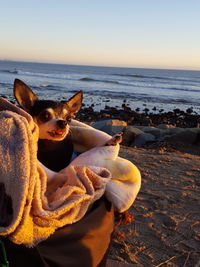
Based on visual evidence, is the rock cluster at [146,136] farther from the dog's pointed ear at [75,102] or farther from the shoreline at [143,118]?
the dog's pointed ear at [75,102]

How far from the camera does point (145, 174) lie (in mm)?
4941

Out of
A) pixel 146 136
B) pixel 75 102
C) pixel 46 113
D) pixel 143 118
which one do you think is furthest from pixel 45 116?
pixel 143 118

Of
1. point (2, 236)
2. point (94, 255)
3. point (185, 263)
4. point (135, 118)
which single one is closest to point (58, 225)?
point (2, 236)

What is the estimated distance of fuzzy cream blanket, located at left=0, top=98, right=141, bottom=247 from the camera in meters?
1.73

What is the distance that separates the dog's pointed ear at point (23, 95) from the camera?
2.45 meters

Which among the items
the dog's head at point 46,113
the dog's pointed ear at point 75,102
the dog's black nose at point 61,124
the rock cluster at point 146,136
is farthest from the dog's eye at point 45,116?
the rock cluster at point 146,136

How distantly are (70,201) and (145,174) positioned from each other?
3.17 m

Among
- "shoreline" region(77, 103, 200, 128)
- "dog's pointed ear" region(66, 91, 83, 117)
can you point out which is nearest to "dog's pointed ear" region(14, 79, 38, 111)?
"dog's pointed ear" region(66, 91, 83, 117)

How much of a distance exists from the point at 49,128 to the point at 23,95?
34 cm

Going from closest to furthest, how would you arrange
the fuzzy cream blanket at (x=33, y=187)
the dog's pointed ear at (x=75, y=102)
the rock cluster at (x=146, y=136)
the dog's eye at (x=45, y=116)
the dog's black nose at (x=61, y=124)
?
the fuzzy cream blanket at (x=33, y=187) → the dog's black nose at (x=61, y=124) → the dog's eye at (x=45, y=116) → the dog's pointed ear at (x=75, y=102) → the rock cluster at (x=146, y=136)

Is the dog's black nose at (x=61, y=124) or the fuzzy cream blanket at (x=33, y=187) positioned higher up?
the dog's black nose at (x=61, y=124)

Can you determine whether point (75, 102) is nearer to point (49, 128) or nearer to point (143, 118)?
point (49, 128)

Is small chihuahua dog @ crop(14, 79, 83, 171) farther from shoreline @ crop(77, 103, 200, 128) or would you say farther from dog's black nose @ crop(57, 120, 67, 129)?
shoreline @ crop(77, 103, 200, 128)

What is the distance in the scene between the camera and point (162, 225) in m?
3.46
